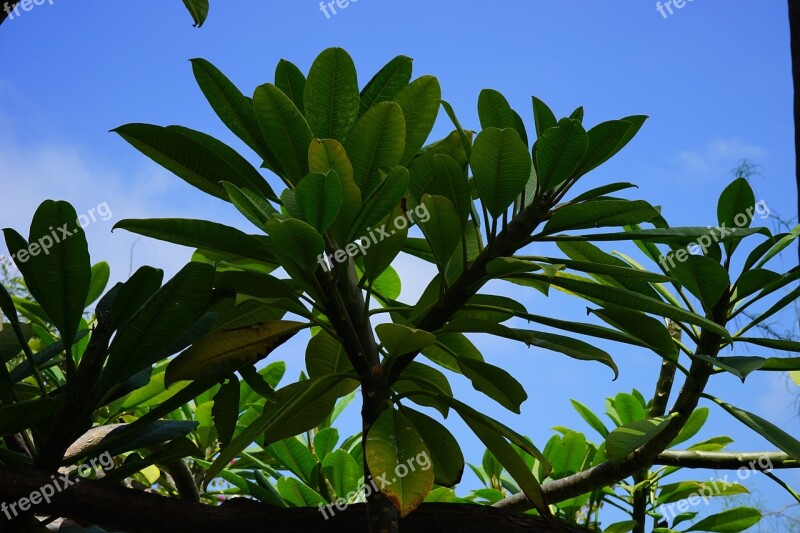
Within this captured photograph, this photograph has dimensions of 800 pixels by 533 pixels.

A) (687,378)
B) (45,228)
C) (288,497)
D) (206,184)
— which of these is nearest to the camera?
(45,228)

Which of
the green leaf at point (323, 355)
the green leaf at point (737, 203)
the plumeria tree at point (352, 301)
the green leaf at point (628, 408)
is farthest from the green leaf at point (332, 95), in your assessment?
the green leaf at point (628, 408)

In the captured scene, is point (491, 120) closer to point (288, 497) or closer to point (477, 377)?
point (477, 377)

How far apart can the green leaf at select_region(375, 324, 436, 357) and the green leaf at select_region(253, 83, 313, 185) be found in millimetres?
289

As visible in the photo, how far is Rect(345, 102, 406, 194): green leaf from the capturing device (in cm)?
99

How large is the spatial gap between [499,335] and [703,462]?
489 millimetres

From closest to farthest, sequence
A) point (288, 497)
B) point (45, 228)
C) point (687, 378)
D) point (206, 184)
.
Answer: point (45, 228)
point (206, 184)
point (687, 378)
point (288, 497)

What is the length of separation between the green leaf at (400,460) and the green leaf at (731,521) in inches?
33.7

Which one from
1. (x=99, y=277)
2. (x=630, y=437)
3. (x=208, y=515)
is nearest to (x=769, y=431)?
(x=630, y=437)

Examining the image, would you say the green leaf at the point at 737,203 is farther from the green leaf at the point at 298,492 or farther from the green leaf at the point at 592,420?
the green leaf at the point at 298,492

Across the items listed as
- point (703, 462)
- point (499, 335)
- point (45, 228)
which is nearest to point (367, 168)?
point (499, 335)

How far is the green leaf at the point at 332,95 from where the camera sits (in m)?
1.03

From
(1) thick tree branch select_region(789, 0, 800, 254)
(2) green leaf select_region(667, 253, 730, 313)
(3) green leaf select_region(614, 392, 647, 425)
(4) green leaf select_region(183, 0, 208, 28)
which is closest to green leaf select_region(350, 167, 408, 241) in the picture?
(4) green leaf select_region(183, 0, 208, 28)

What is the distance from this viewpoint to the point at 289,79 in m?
1.17

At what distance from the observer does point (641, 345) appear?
3.34ft
